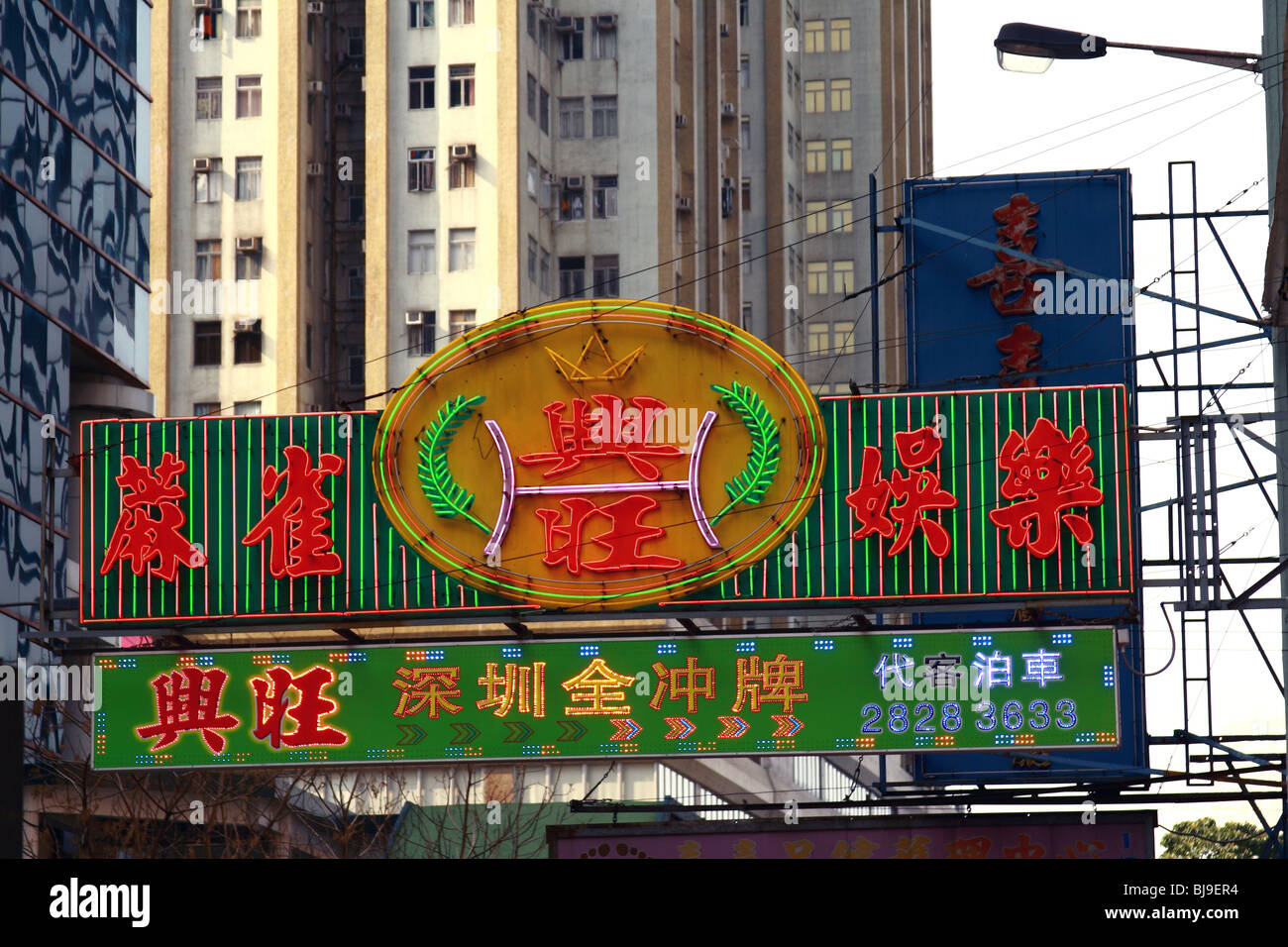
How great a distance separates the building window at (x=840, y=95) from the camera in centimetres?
10362

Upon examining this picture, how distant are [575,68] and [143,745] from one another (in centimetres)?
5009

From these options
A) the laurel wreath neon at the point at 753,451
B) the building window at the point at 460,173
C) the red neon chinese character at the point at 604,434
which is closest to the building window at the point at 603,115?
the building window at the point at 460,173

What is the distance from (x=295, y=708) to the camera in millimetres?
23547

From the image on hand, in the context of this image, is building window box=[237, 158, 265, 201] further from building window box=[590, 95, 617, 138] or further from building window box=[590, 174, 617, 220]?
building window box=[590, 95, 617, 138]

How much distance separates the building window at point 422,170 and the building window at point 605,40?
7694 millimetres

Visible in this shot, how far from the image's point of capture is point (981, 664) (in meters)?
22.7

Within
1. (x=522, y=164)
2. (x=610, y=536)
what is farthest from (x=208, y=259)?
(x=610, y=536)

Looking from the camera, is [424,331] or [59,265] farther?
[424,331]

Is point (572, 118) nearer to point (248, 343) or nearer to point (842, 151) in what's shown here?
point (248, 343)

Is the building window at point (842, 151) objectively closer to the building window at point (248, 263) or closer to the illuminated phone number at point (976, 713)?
the building window at point (248, 263)

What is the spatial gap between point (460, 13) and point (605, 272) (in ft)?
31.0
